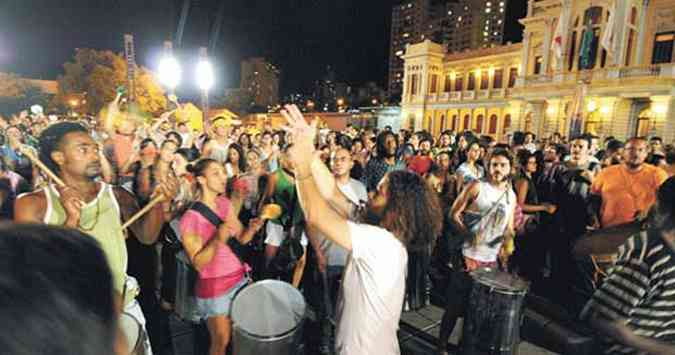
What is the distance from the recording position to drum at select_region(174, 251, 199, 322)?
2.81m

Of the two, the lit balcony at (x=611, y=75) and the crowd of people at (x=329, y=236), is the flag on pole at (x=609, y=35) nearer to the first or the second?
the lit balcony at (x=611, y=75)

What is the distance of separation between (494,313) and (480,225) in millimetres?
853

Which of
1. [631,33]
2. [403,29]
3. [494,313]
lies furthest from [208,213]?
[403,29]

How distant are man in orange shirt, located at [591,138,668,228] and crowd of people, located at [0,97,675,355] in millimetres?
16

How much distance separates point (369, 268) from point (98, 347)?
1261 mm

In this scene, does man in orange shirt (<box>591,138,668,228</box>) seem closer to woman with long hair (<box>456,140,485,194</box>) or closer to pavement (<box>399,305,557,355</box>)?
woman with long hair (<box>456,140,485,194</box>)

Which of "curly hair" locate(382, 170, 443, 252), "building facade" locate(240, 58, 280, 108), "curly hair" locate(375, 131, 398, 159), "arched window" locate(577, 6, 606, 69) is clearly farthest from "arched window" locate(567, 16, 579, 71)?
"building facade" locate(240, 58, 280, 108)

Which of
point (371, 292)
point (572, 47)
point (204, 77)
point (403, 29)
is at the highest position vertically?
point (403, 29)

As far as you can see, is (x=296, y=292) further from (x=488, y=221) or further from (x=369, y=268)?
(x=488, y=221)

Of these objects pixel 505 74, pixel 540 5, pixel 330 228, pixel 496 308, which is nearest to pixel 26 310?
pixel 330 228

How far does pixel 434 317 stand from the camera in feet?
13.2

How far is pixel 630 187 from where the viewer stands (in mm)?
4102

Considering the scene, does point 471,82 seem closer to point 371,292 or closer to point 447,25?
point 371,292

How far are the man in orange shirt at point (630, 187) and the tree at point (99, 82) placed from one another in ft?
123
